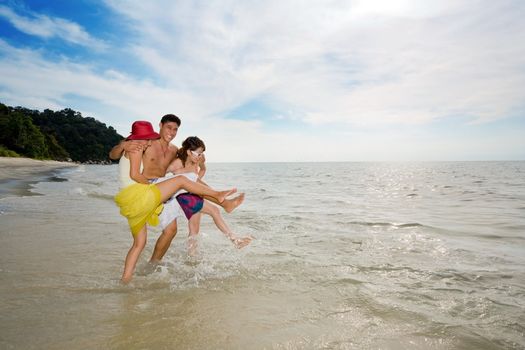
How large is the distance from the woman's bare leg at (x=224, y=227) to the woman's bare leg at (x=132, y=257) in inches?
47.1

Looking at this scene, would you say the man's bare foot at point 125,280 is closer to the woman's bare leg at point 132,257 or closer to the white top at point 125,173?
the woman's bare leg at point 132,257

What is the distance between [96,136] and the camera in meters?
115

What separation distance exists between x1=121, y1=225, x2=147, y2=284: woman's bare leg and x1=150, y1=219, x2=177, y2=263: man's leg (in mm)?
545

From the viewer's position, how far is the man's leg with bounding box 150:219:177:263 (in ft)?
13.9

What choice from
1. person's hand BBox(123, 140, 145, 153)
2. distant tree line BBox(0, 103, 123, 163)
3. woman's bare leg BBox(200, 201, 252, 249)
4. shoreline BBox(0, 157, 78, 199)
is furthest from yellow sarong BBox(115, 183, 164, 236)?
distant tree line BBox(0, 103, 123, 163)

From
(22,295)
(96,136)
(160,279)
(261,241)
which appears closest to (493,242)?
(261,241)

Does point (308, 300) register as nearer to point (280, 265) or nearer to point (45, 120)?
point (280, 265)

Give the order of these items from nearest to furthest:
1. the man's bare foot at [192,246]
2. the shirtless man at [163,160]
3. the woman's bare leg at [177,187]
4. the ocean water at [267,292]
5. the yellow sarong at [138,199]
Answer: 1. the ocean water at [267,292]
2. the yellow sarong at [138,199]
3. the woman's bare leg at [177,187]
4. the shirtless man at [163,160]
5. the man's bare foot at [192,246]

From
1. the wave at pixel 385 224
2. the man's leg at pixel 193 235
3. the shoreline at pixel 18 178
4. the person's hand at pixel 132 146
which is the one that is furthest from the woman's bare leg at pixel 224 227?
the shoreline at pixel 18 178

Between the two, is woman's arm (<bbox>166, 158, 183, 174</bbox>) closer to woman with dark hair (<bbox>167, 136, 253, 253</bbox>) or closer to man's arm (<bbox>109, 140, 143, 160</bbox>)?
woman with dark hair (<bbox>167, 136, 253, 253</bbox>)

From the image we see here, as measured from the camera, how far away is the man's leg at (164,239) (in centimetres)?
423

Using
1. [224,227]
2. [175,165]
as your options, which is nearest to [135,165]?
[175,165]

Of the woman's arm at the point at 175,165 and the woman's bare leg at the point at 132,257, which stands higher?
the woman's arm at the point at 175,165

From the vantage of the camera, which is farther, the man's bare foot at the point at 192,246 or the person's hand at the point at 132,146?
the man's bare foot at the point at 192,246
